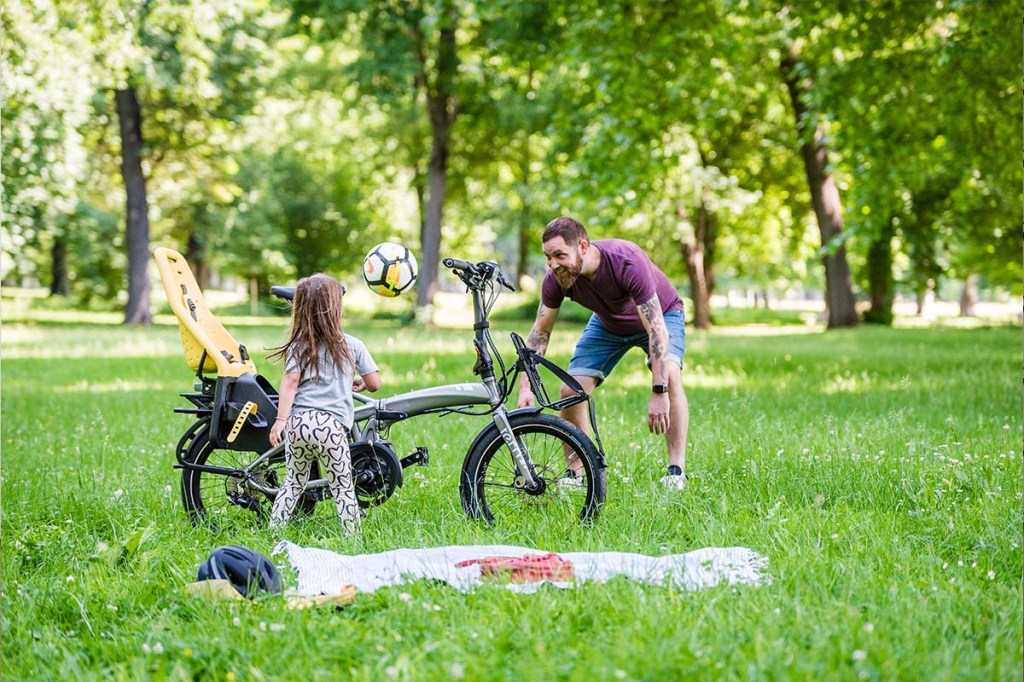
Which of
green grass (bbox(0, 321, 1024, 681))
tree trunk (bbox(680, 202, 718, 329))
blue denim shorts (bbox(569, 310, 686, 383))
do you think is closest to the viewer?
green grass (bbox(0, 321, 1024, 681))

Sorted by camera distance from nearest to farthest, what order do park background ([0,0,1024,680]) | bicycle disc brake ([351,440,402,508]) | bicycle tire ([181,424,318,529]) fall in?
park background ([0,0,1024,680]), bicycle disc brake ([351,440,402,508]), bicycle tire ([181,424,318,529])

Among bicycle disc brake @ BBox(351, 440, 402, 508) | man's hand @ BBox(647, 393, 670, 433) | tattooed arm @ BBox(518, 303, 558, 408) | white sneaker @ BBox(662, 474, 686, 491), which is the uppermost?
tattooed arm @ BBox(518, 303, 558, 408)

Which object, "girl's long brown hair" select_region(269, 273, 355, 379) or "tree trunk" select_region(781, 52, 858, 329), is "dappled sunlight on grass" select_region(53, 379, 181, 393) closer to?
"girl's long brown hair" select_region(269, 273, 355, 379)

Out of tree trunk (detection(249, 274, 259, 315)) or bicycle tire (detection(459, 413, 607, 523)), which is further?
tree trunk (detection(249, 274, 259, 315))

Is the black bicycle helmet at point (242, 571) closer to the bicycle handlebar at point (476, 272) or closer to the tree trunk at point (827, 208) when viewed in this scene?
the bicycle handlebar at point (476, 272)

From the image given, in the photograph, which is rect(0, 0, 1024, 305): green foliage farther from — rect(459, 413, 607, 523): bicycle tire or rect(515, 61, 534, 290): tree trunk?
rect(459, 413, 607, 523): bicycle tire

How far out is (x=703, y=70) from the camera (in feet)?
46.3

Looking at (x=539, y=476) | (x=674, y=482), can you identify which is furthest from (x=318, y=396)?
(x=674, y=482)

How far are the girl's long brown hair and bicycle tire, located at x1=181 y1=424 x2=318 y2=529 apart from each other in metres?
0.66

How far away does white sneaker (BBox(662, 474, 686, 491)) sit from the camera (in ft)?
18.6

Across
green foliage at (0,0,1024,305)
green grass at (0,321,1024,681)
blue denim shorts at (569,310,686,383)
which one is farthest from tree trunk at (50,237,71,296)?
blue denim shorts at (569,310,686,383)

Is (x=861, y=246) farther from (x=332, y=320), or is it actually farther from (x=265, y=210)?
(x=265, y=210)

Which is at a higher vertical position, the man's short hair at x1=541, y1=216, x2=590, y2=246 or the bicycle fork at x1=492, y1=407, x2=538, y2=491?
the man's short hair at x1=541, y1=216, x2=590, y2=246

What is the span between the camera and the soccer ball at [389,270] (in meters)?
5.06
